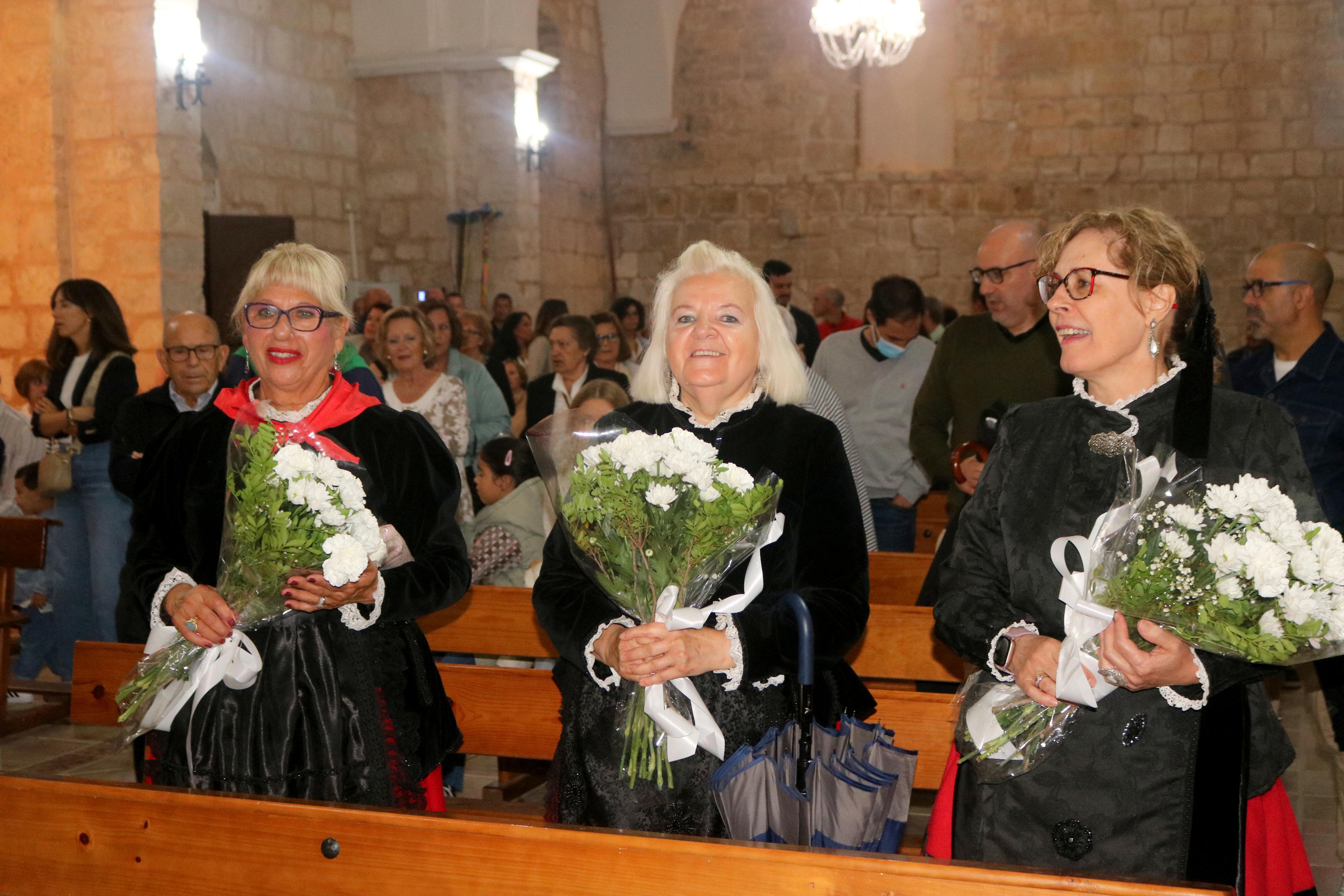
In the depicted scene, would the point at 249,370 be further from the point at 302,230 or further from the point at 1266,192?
the point at 1266,192

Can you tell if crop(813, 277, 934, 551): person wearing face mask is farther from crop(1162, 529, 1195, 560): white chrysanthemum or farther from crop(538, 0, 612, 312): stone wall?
crop(538, 0, 612, 312): stone wall

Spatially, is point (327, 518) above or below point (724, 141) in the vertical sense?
below

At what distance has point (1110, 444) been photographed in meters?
2.06

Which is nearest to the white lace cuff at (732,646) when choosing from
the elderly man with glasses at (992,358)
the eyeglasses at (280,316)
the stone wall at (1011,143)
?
the eyeglasses at (280,316)

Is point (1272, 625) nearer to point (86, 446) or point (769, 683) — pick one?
point (769, 683)

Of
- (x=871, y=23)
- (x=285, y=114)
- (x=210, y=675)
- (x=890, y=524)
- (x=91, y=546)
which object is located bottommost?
(x=91, y=546)

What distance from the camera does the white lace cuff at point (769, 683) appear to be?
2.29 meters

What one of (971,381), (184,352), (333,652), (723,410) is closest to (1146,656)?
(723,410)

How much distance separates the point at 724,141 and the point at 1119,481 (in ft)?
44.8

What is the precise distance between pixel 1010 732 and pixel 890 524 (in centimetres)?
374

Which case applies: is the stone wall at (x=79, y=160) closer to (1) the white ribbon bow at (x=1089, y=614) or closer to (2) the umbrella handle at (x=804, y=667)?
(2) the umbrella handle at (x=804, y=667)

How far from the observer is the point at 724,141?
15.1m

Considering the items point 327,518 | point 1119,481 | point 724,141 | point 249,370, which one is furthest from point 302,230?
point 1119,481

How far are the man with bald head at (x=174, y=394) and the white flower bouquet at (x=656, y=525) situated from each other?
11.3ft
